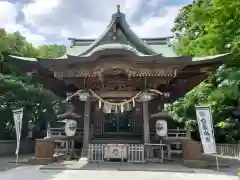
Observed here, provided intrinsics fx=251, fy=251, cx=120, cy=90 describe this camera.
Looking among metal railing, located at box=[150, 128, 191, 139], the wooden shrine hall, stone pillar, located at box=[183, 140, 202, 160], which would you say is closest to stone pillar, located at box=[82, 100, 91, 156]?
the wooden shrine hall

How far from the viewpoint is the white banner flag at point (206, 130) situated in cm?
836

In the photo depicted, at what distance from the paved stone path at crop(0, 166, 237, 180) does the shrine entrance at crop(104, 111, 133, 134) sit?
16.0 ft

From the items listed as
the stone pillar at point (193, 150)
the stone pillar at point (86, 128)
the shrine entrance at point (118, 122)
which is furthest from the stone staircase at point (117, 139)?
the stone pillar at point (193, 150)

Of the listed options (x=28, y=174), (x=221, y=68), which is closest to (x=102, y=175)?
(x=28, y=174)

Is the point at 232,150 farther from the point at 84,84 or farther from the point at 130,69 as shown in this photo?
the point at 84,84

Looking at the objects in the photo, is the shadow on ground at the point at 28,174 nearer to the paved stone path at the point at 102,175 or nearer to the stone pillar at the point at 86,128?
the paved stone path at the point at 102,175

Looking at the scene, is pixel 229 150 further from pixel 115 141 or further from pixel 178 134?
pixel 115 141

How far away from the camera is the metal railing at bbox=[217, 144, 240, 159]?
12.8 metres

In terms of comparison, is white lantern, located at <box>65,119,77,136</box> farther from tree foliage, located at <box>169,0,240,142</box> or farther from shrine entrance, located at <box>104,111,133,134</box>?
tree foliage, located at <box>169,0,240,142</box>

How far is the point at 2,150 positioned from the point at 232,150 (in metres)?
12.6

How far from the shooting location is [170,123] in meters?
14.2

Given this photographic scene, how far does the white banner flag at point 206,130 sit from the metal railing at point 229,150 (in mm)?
5324

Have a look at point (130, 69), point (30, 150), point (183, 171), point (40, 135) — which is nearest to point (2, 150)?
point (30, 150)

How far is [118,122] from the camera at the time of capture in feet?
42.5
